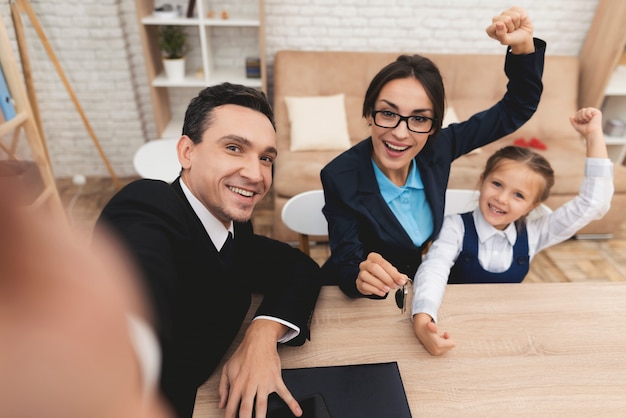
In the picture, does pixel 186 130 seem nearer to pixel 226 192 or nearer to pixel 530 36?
pixel 226 192

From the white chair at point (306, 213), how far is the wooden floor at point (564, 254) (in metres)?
1.04

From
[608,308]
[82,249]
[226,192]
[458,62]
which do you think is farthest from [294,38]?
[82,249]

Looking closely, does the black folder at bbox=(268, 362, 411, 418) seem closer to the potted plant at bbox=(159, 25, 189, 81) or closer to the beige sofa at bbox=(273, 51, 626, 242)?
the beige sofa at bbox=(273, 51, 626, 242)

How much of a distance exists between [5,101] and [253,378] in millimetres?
1967

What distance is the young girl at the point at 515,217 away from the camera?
121 cm

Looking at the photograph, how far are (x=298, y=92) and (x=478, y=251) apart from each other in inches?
81.0

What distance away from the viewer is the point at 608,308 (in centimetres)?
101

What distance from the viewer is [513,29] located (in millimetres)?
1050

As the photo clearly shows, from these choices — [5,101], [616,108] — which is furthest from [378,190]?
[616,108]

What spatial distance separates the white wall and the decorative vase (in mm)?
344

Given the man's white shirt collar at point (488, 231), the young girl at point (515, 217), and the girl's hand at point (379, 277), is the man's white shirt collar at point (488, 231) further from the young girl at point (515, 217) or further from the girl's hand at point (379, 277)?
the girl's hand at point (379, 277)

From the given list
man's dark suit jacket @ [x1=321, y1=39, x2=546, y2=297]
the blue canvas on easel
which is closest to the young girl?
man's dark suit jacket @ [x1=321, y1=39, x2=546, y2=297]

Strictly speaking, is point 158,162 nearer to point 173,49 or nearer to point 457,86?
point 173,49

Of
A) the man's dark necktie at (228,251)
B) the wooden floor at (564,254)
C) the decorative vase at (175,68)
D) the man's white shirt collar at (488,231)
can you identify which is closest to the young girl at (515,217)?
the man's white shirt collar at (488,231)
